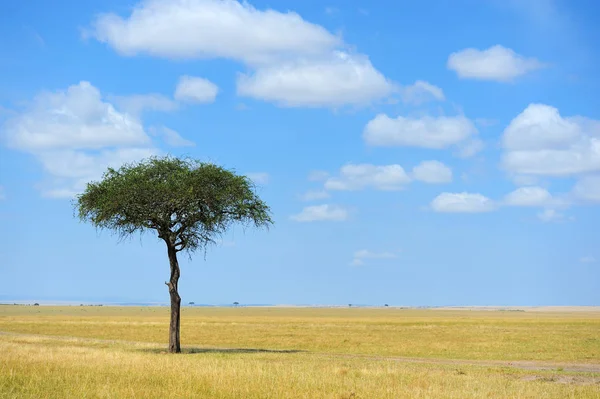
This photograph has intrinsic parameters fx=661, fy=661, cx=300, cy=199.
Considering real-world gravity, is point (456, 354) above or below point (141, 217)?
below

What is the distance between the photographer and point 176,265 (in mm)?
45656

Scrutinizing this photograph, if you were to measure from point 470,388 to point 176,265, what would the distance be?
87.4 ft

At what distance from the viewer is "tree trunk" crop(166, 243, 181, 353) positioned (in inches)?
1745

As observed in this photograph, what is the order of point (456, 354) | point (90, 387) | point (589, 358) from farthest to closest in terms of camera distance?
point (456, 354)
point (589, 358)
point (90, 387)

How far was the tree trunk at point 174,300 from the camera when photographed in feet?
145

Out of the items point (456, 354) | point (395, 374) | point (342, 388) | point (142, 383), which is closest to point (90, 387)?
point (142, 383)

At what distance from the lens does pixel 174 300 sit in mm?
45312

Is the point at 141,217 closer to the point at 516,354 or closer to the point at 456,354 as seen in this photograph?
the point at 456,354

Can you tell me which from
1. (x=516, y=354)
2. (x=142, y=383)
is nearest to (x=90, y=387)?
(x=142, y=383)

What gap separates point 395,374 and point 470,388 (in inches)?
179

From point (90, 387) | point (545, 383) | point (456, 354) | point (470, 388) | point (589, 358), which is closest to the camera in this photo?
point (90, 387)

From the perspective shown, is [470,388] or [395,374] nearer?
[470,388]

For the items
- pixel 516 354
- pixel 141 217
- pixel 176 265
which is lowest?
pixel 516 354

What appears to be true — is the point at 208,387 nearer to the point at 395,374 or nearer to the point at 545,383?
the point at 395,374
